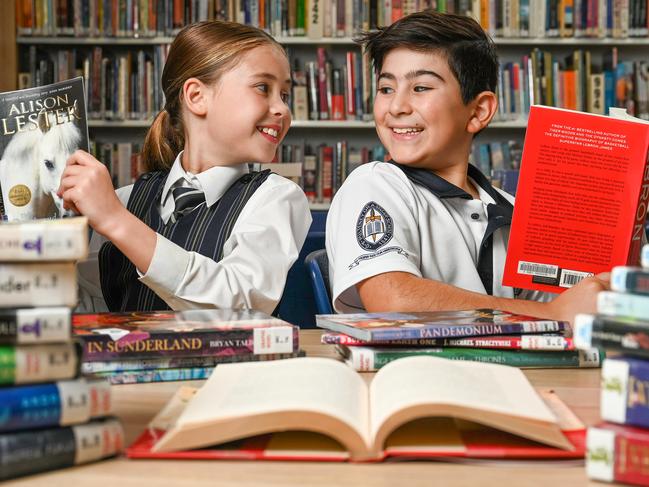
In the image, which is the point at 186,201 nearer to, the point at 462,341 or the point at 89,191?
the point at 89,191

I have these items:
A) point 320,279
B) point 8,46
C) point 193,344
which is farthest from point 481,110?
point 8,46

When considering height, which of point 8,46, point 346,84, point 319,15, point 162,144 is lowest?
point 162,144

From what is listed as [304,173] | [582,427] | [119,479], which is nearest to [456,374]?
[582,427]

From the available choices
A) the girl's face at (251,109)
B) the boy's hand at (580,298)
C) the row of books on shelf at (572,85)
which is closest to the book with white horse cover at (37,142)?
the girl's face at (251,109)

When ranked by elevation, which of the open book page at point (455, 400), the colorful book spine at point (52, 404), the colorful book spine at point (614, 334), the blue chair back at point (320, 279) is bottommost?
the blue chair back at point (320, 279)

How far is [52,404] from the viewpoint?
57 centimetres

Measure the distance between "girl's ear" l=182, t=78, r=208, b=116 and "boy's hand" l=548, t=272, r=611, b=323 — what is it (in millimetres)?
819

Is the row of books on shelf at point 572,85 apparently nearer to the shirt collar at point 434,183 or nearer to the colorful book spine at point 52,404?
the shirt collar at point 434,183

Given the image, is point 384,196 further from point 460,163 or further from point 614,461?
point 614,461

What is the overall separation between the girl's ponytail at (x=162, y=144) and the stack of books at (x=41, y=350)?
117 centimetres

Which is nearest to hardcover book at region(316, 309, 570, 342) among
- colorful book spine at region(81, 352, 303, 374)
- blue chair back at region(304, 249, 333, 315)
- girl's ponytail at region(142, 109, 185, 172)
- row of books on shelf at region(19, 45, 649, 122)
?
colorful book spine at region(81, 352, 303, 374)

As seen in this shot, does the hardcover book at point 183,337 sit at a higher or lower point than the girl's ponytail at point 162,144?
lower

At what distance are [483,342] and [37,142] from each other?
70 cm

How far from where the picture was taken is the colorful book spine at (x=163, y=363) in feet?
2.86
